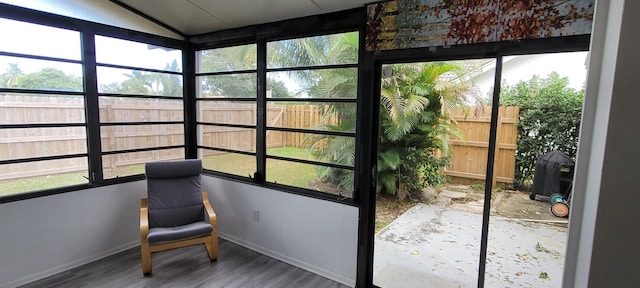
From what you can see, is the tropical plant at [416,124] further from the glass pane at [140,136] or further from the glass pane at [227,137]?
the glass pane at [140,136]

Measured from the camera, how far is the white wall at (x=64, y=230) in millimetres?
2615

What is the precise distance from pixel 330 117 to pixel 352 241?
112 centimetres

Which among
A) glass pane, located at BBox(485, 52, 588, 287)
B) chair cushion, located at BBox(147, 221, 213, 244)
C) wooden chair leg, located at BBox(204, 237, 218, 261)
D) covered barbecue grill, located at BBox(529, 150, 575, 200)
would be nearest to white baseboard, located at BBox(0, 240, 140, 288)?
chair cushion, located at BBox(147, 221, 213, 244)

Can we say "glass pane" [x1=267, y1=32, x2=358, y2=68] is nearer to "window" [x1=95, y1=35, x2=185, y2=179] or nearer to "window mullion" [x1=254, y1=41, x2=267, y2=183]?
"window mullion" [x1=254, y1=41, x2=267, y2=183]

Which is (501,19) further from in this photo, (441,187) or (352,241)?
(441,187)

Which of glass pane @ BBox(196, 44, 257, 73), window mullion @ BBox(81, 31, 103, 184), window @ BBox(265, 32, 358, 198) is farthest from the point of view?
glass pane @ BBox(196, 44, 257, 73)

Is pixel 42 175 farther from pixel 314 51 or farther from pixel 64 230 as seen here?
pixel 314 51

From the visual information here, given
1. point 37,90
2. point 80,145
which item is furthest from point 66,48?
point 80,145

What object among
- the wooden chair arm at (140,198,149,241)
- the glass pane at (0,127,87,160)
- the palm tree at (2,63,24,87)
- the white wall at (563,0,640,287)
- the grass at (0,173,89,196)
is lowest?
the wooden chair arm at (140,198,149,241)

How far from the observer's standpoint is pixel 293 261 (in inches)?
123

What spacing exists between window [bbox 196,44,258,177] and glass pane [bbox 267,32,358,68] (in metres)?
0.31

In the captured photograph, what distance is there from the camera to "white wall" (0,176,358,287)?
2.67 m

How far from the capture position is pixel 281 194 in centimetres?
319

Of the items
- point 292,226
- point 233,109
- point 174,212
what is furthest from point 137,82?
point 292,226
